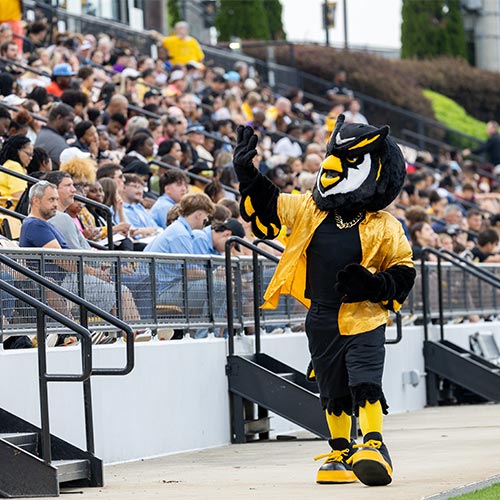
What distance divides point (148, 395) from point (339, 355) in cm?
263

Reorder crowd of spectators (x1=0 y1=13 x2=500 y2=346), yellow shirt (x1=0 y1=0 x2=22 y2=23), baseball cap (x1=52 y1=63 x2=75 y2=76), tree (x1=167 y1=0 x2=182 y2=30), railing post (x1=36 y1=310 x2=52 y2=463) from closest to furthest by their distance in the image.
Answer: railing post (x1=36 y1=310 x2=52 y2=463)
crowd of spectators (x1=0 y1=13 x2=500 y2=346)
baseball cap (x1=52 y1=63 x2=75 y2=76)
yellow shirt (x1=0 y1=0 x2=22 y2=23)
tree (x1=167 y1=0 x2=182 y2=30)

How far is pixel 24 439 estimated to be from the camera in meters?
9.50

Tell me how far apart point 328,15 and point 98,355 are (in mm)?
36704

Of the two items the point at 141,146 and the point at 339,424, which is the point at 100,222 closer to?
the point at 141,146

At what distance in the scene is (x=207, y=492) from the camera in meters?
9.38

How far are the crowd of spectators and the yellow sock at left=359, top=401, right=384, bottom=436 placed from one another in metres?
2.55

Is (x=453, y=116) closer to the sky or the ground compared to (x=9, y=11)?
closer to the ground

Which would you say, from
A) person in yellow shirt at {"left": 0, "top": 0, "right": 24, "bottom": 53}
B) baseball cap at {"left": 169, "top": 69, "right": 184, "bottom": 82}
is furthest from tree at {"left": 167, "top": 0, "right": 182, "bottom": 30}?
person in yellow shirt at {"left": 0, "top": 0, "right": 24, "bottom": 53}

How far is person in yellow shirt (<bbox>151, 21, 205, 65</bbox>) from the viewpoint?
30.4 metres

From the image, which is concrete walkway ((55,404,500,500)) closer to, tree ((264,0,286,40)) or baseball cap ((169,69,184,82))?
baseball cap ((169,69,184,82))

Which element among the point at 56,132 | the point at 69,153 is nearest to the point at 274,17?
the point at 56,132

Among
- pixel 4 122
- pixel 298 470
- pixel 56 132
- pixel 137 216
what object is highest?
pixel 4 122

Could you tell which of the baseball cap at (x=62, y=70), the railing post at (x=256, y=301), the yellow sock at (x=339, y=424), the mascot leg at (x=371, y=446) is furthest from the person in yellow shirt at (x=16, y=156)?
the baseball cap at (x=62, y=70)

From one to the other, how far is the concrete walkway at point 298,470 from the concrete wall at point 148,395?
0.22 meters
